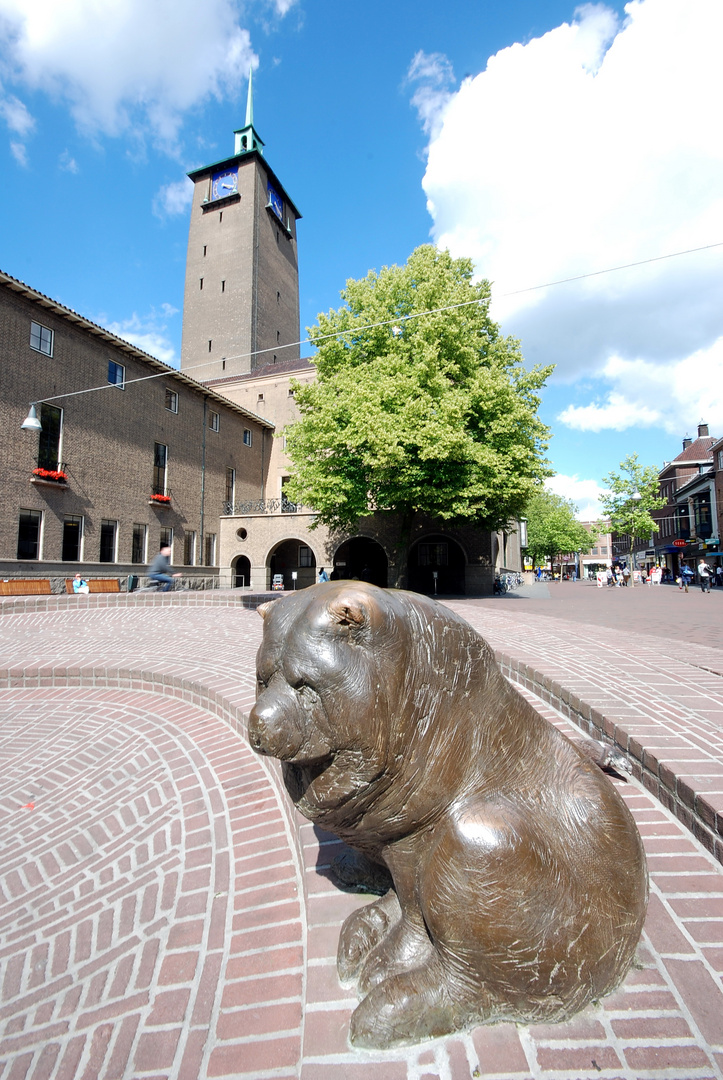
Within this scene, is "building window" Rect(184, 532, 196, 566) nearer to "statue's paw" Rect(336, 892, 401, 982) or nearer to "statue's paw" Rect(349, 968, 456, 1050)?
"statue's paw" Rect(336, 892, 401, 982)

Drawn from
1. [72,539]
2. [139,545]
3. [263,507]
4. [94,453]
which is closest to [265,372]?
[263,507]

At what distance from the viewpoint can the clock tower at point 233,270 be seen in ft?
125

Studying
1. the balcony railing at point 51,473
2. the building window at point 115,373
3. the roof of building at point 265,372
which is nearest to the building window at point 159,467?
the building window at point 115,373

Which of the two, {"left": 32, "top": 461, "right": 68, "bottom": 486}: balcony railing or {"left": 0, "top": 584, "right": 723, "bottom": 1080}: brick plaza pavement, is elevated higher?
{"left": 32, "top": 461, "right": 68, "bottom": 486}: balcony railing

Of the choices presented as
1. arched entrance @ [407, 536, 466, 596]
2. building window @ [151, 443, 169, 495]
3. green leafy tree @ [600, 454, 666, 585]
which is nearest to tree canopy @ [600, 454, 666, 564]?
green leafy tree @ [600, 454, 666, 585]

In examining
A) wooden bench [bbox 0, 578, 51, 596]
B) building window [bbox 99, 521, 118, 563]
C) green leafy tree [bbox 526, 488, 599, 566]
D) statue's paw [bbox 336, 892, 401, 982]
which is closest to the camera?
statue's paw [bbox 336, 892, 401, 982]

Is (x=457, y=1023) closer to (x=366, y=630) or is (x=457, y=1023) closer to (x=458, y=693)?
(x=458, y=693)

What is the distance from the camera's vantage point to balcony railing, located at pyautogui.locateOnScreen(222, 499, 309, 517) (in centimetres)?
2692

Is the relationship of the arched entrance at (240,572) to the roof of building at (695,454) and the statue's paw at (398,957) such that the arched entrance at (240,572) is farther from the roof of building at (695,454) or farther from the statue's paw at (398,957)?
the roof of building at (695,454)

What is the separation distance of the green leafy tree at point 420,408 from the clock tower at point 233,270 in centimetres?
2239

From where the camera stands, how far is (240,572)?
29719 millimetres

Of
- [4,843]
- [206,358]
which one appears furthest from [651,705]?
[206,358]

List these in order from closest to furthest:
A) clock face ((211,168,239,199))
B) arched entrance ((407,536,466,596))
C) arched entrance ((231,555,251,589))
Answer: arched entrance ((407,536,466,596)) → arched entrance ((231,555,251,589)) → clock face ((211,168,239,199))

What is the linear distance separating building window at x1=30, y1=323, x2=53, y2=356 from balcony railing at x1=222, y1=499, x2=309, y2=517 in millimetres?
11767
